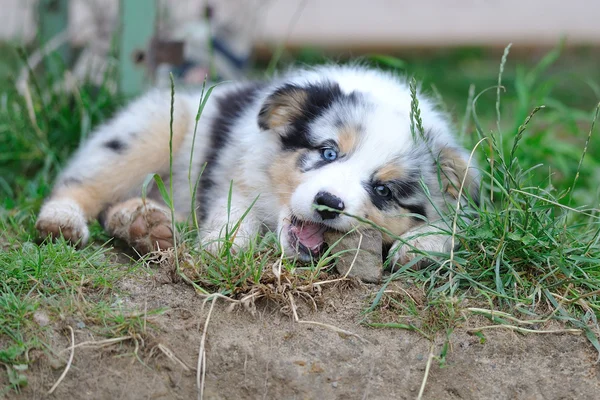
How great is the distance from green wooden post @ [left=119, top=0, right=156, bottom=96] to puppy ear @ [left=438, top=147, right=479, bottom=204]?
9.05 feet

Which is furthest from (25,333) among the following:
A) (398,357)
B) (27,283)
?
(398,357)

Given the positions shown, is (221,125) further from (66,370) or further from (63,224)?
(66,370)

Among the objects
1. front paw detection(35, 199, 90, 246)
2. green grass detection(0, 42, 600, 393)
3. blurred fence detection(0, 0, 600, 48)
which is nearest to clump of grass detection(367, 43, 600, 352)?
green grass detection(0, 42, 600, 393)

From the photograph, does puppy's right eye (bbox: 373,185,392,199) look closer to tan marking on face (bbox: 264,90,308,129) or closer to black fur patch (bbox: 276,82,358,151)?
black fur patch (bbox: 276,82,358,151)

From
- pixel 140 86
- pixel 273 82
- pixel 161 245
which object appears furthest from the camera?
pixel 140 86

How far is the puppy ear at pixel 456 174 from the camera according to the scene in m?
3.66

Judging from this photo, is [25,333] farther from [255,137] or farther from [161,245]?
[255,137]

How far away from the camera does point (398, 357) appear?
2932 millimetres

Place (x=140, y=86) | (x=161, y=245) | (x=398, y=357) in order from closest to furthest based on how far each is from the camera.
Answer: (x=398, y=357) → (x=161, y=245) → (x=140, y=86)

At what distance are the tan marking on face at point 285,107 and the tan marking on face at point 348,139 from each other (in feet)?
1.12

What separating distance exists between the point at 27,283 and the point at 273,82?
2008 millimetres

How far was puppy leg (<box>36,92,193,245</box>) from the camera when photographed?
4.31m

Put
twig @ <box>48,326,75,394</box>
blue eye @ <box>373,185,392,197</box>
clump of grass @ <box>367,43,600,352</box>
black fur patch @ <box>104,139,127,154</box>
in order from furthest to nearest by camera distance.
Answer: black fur patch @ <box>104,139,127,154</box>, blue eye @ <box>373,185,392,197</box>, clump of grass @ <box>367,43,600,352</box>, twig @ <box>48,326,75,394</box>

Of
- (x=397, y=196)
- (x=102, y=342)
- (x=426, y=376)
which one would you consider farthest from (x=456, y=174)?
(x=102, y=342)
